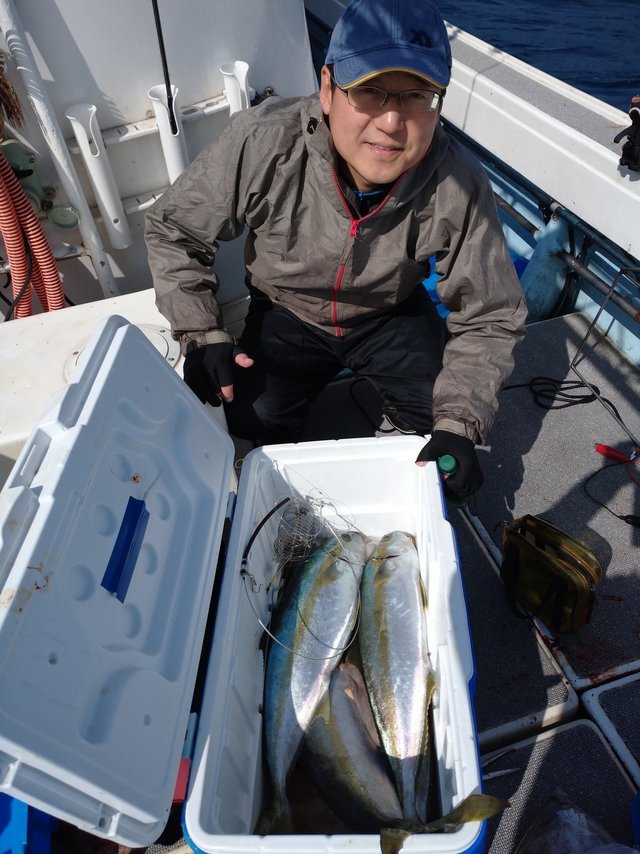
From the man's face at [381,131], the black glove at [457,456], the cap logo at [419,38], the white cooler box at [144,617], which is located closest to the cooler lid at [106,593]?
the white cooler box at [144,617]

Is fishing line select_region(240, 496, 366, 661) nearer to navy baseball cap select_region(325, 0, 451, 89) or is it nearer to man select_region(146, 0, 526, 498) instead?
man select_region(146, 0, 526, 498)

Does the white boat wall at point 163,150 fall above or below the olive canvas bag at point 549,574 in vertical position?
above

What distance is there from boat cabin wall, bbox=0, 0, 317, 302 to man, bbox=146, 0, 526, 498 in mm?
629

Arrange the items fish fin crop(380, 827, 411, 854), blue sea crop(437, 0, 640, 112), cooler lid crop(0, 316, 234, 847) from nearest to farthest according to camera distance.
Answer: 1. cooler lid crop(0, 316, 234, 847)
2. fish fin crop(380, 827, 411, 854)
3. blue sea crop(437, 0, 640, 112)

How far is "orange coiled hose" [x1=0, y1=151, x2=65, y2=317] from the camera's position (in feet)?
6.99

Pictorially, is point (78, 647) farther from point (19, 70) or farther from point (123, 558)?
point (19, 70)

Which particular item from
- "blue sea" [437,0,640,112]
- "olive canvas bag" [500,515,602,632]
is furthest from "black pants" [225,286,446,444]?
"blue sea" [437,0,640,112]

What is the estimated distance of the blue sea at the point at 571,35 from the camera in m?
6.59

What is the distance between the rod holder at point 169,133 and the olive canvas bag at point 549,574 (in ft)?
7.09

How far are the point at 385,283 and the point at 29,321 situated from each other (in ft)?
4.53

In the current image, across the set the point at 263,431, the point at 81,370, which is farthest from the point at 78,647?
the point at 263,431

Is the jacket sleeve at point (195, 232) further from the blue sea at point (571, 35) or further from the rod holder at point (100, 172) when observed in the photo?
the blue sea at point (571, 35)

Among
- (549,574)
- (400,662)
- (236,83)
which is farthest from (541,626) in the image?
(236,83)

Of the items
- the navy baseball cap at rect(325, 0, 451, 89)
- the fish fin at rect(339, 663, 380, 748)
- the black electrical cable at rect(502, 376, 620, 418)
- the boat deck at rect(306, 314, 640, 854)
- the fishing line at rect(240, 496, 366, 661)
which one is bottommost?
the boat deck at rect(306, 314, 640, 854)
